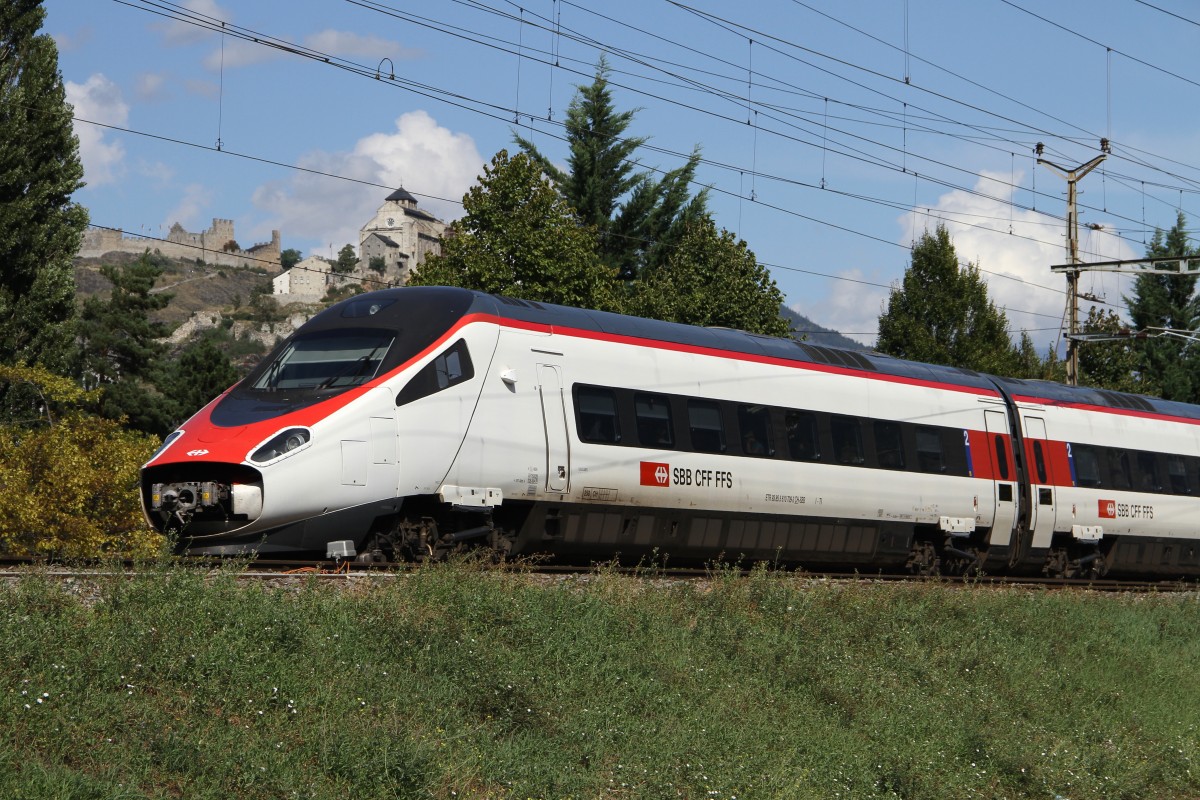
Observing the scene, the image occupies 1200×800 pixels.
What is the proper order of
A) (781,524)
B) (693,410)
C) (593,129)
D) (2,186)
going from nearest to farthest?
(693,410) < (781,524) < (2,186) < (593,129)

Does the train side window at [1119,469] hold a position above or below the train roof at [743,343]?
below

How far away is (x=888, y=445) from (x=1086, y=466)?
19.9 ft

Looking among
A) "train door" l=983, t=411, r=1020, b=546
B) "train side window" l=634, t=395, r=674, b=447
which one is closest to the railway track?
"train door" l=983, t=411, r=1020, b=546

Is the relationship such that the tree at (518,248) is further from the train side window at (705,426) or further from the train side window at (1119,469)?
the train side window at (705,426)

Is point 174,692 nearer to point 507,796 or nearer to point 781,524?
point 507,796

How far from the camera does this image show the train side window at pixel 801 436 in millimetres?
20734

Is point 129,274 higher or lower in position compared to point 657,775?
higher

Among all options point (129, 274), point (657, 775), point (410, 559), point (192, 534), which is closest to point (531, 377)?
point (410, 559)

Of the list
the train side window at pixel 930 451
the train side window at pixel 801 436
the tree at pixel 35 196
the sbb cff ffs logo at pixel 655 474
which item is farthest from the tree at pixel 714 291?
the sbb cff ffs logo at pixel 655 474

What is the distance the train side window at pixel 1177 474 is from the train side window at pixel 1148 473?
1.69 ft

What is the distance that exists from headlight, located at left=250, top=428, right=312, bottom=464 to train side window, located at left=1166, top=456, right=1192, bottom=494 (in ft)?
66.5

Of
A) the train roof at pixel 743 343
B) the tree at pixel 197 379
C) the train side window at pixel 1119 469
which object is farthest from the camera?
the tree at pixel 197 379

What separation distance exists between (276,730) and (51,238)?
32.1m

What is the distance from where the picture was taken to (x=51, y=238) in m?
38.3
